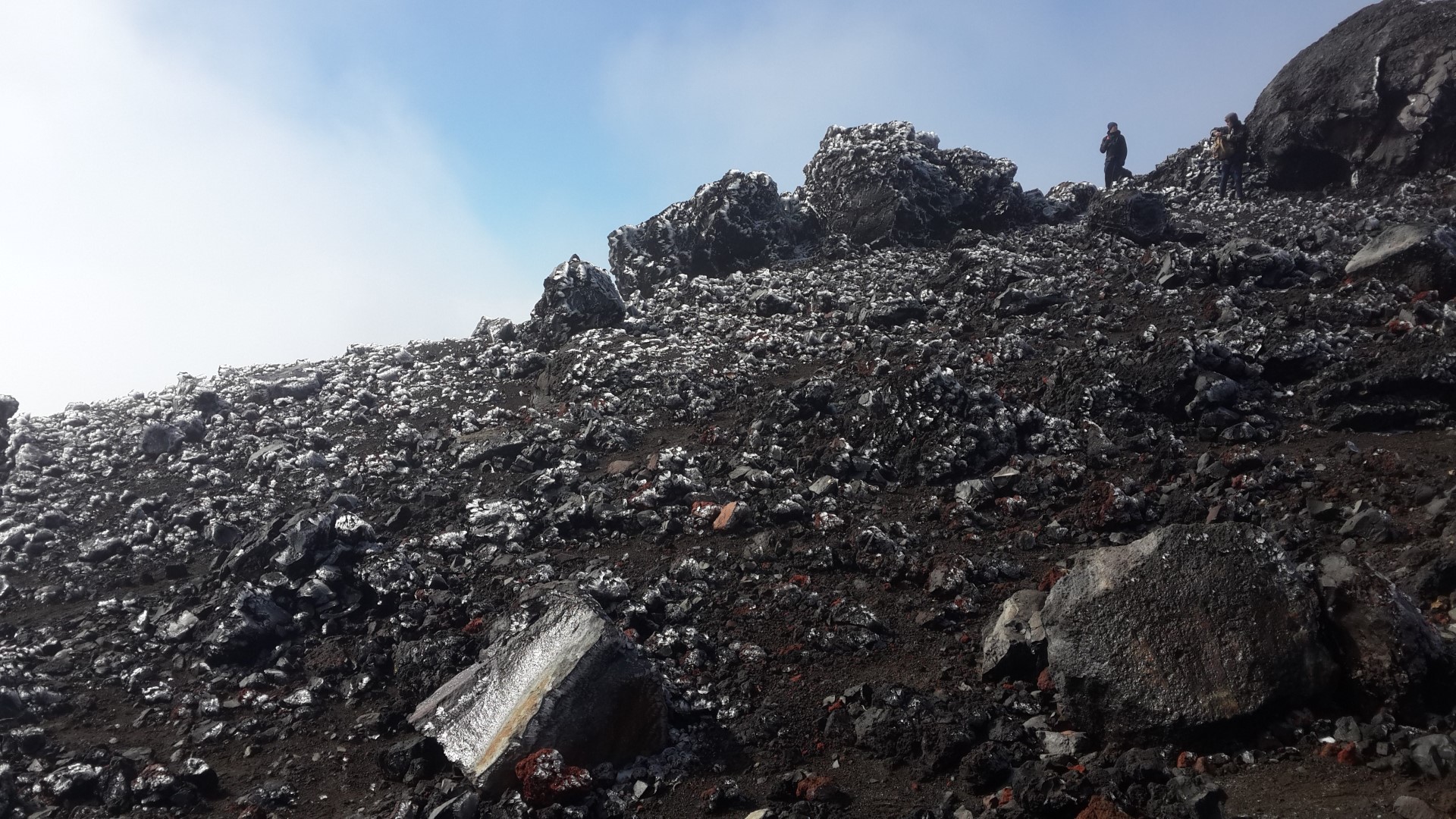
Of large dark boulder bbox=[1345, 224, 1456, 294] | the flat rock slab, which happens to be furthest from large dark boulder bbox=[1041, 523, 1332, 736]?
large dark boulder bbox=[1345, 224, 1456, 294]

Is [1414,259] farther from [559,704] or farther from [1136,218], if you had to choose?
[559,704]

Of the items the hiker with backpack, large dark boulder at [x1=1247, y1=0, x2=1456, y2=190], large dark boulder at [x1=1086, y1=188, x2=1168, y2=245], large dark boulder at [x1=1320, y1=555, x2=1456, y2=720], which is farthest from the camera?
the hiker with backpack

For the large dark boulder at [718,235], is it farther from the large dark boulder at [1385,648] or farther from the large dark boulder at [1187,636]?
the large dark boulder at [1385,648]

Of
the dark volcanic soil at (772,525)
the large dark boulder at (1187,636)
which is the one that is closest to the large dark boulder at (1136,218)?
the dark volcanic soil at (772,525)

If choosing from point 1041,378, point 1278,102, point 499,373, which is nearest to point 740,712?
point 1041,378

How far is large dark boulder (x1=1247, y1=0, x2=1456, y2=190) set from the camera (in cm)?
1608

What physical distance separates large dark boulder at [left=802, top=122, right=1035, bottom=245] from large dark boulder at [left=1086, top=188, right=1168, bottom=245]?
3.02 m

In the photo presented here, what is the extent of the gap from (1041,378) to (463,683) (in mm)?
9348

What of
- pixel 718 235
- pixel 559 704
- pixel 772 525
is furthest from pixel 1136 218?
pixel 559 704

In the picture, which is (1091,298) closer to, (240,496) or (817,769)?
(817,769)

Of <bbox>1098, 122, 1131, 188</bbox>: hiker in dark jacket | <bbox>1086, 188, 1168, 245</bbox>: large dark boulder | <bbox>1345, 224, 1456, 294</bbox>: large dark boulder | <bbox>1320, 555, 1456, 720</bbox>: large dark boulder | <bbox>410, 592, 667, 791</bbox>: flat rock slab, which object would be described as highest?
<bbox>1098, 122, 1131, 188</bbox>: hiker in dark jacket

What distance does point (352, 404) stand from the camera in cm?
1497

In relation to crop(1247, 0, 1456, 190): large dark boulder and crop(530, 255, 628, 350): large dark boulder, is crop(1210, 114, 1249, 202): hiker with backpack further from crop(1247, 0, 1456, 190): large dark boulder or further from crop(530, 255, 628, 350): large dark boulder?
crop(530, 255, 628, 350): large dark boulder

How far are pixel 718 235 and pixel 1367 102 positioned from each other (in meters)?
15.0
